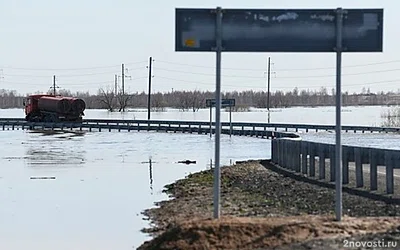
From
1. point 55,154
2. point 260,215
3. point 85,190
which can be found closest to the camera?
point 260,215

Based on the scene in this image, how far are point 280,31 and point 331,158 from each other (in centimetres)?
981

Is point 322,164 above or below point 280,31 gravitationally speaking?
below

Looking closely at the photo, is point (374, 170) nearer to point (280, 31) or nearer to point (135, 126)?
point (280, 31)

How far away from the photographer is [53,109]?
72.4 metres

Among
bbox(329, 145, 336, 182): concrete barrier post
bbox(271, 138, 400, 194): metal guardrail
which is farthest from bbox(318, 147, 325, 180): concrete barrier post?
bbox(329, 145, 336, 182): concrete barrier post

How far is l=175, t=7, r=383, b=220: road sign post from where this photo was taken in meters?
10.8

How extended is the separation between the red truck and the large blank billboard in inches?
2428

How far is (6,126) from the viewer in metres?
70.1

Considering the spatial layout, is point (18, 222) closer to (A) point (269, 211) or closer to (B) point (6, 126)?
(A) point (269, 211)

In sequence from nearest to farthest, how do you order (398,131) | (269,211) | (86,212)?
1. (269,211)
2. (86,212)
3. (398,131)

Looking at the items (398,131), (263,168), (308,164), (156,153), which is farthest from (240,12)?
(398,131)

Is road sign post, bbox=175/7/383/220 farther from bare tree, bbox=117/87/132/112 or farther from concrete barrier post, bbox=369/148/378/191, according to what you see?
bare tree, bbox=117/87/132/112

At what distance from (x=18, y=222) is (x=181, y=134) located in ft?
140

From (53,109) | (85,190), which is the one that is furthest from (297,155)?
(53,109)
